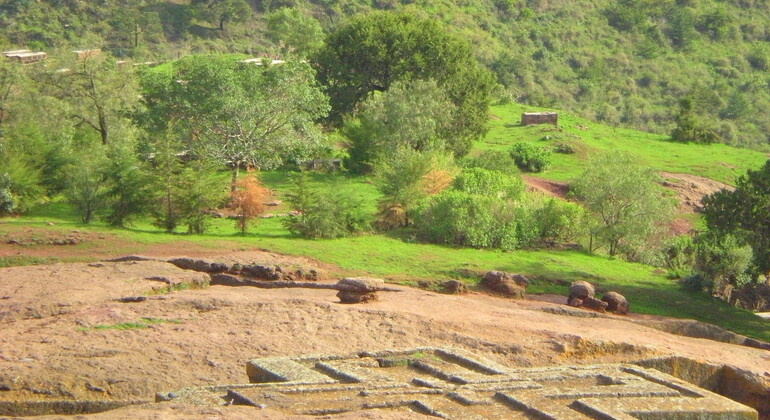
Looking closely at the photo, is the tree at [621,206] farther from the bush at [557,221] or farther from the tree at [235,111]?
the tree at [235,111]

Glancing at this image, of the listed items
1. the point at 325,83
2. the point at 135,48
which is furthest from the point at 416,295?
the point at 135,48

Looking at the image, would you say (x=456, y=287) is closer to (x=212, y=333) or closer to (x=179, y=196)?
(x=179, y=196)

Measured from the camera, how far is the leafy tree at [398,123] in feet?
111

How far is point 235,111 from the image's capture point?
29.4 metres

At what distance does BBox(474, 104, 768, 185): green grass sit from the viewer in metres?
41.8

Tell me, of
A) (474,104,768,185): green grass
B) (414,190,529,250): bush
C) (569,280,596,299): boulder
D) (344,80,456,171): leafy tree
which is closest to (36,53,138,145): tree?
(344,80,456,171): leafy tree

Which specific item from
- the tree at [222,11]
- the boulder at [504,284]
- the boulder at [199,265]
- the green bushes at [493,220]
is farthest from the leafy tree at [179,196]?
the tree at [222,11]

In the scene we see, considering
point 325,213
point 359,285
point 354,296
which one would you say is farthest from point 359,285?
point 325,213

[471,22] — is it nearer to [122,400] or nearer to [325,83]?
[325,83]

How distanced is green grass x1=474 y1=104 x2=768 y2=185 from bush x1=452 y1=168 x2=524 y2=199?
8.50 meters

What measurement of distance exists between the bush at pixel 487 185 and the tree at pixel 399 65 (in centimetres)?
747

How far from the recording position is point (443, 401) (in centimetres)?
1014

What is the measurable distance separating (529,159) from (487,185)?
399 inches

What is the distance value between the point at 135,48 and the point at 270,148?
1140 inches
